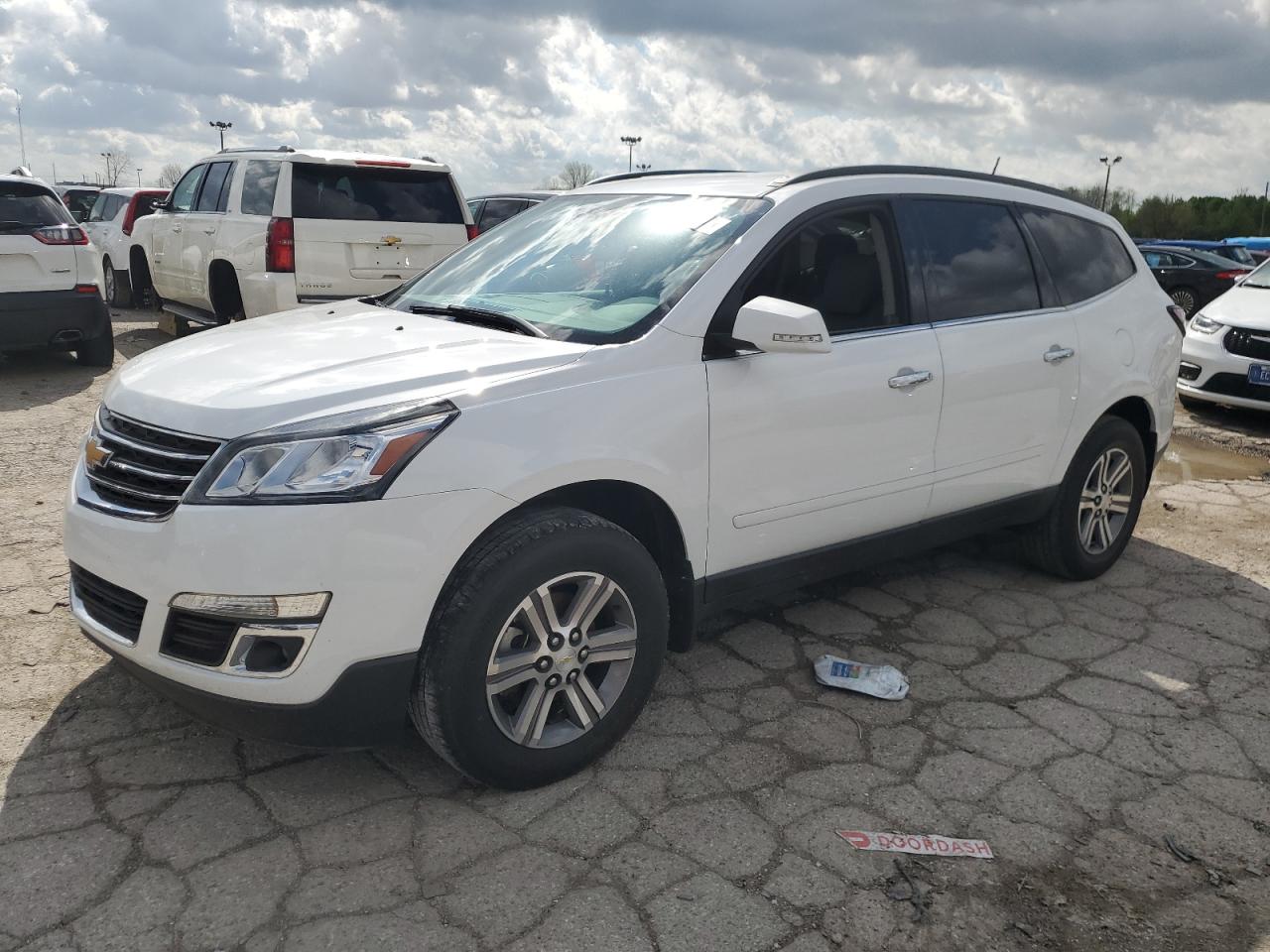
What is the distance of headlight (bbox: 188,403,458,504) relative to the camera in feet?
8.51

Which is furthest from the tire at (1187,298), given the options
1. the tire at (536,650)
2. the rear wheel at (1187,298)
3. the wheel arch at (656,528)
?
the tire at (536,650)

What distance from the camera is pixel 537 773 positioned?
3006 millimetres

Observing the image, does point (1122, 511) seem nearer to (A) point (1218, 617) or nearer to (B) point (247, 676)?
(A) point (1218, 617)

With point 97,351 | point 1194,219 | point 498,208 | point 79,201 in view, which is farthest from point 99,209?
point 1194,219

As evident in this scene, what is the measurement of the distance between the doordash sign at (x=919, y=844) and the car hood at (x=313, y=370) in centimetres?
155

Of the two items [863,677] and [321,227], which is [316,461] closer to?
[863,677]

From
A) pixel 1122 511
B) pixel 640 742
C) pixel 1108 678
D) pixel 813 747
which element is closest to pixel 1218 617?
pixel 1122 511

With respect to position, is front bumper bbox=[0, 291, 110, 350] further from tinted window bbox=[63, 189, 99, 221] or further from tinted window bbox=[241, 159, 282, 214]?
tinted window bbox=[63, 189, 99, 221]

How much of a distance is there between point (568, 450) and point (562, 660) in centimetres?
60

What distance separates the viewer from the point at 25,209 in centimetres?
855

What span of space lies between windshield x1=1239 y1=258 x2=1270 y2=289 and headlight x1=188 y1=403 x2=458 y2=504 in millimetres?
9658

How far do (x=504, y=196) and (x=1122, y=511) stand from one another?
10.7 meters

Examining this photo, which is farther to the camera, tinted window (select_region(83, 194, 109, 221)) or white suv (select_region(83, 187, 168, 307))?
tinted window (select_region(83, 194, 109, 221))

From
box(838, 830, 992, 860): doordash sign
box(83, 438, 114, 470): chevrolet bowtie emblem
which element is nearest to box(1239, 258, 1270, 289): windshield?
box(838, 830, 992, 860): doordash sign
